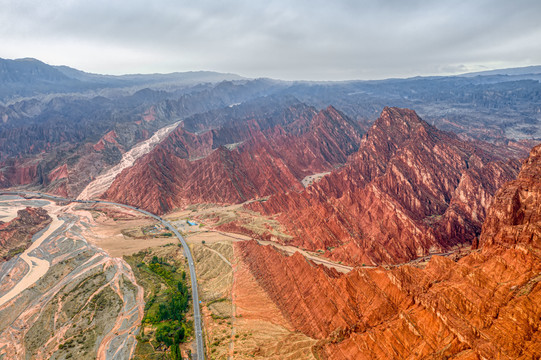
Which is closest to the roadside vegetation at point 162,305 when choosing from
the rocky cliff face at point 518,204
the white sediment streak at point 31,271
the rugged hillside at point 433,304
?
the rugged hillside at point 433,304

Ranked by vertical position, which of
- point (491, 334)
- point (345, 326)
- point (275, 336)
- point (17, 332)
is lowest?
point (17, 332)

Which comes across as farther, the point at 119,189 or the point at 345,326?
the point at 119,189

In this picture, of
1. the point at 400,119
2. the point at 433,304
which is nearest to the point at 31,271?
the point at 433,304

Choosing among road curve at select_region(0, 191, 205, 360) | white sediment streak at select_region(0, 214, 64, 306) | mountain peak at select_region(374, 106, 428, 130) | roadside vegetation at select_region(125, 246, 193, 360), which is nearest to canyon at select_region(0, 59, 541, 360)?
white sediment streak at select_region(0, 214, 64, 306)

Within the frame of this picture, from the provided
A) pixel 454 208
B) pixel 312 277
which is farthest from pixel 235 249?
pixel 454 208

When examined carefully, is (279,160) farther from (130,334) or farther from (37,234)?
(130,334)

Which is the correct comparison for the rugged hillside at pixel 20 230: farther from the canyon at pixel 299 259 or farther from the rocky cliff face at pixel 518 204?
the rocky cliff face at pixel 518 204
